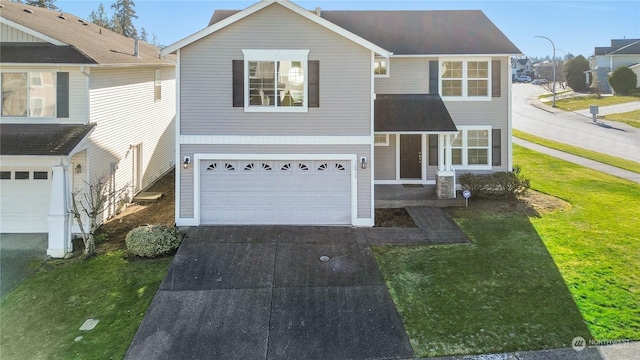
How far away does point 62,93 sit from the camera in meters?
12.7

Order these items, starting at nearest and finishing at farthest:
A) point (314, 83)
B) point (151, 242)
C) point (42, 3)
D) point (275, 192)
Answer: point (151, 242)
point (314, 83)
point (275, 192)
point (42, 3)

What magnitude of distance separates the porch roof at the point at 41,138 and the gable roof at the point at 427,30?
8104 millimetres

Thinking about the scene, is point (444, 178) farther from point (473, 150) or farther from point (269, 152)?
point (269, 152)

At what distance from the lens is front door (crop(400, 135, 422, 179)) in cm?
1755

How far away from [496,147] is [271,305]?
492 inches

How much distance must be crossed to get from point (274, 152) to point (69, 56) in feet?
21.5

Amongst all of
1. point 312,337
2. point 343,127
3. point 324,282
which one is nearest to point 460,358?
point 312,337

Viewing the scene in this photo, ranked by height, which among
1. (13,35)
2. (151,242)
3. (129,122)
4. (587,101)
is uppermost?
(587,101)

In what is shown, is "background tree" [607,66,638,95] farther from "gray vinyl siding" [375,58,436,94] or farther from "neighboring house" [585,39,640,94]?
"gray vinyl siding" [375,58,436,94]

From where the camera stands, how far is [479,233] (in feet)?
41.6

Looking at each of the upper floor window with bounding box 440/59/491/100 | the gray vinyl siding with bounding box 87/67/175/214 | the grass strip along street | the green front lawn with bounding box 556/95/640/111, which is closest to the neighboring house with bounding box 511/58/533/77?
the green front lawn with bounding box 556/95/640/111

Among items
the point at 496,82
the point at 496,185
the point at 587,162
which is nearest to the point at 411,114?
the point at 496,82

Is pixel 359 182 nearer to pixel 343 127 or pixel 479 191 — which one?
pixel 343 127

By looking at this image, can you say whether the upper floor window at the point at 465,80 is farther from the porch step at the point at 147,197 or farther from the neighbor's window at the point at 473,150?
the porch step at the point at 147,197
